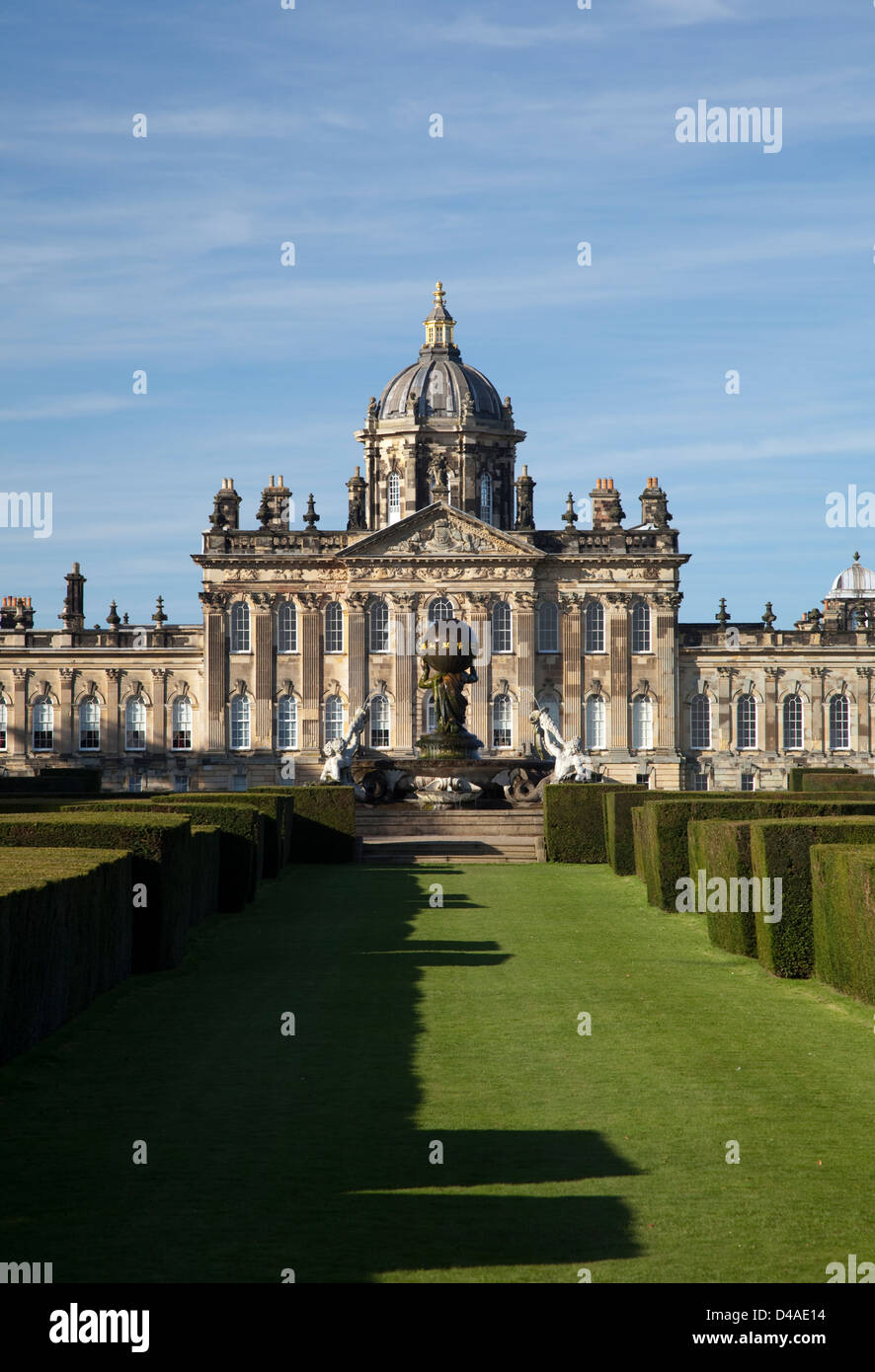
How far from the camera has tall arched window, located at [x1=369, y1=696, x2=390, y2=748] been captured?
236ft

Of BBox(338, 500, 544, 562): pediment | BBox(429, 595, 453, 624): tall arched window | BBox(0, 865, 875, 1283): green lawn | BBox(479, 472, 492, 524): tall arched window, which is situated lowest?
BBox(0, 865, 875, 1283): green lawn

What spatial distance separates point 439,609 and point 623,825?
1629 inches

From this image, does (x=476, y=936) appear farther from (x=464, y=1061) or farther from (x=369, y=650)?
(x=369, y=650)

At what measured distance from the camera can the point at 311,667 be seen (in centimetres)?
7238

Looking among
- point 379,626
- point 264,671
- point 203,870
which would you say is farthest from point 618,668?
point 203,870

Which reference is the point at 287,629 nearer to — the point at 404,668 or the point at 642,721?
the point at 404,668

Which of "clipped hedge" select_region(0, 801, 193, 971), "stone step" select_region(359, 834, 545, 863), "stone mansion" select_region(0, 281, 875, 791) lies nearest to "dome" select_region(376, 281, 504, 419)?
"stone mansion" select_region(0, 281, 875, 791)

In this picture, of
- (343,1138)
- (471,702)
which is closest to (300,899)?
(343,1138)

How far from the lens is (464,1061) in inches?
521

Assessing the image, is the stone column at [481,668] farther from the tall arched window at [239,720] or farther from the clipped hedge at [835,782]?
the clipped hedge at [835,782]

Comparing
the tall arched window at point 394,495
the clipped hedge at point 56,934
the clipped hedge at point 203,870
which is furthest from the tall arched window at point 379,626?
the clipped hedge at point 56,934

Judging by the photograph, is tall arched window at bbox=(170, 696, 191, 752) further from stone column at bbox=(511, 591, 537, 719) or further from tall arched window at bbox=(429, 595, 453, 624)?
stone column at bbox=(511, 591, 537, 719)

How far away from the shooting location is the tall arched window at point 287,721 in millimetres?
72250

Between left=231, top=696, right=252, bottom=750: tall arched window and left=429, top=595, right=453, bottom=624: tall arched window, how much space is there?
7901 mm
